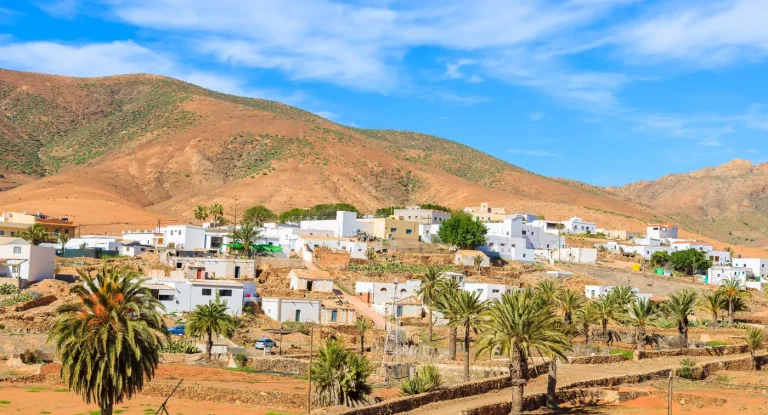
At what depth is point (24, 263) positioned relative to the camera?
4906 centimetres

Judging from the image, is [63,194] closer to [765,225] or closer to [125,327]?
[125,327]

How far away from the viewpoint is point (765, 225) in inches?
7357

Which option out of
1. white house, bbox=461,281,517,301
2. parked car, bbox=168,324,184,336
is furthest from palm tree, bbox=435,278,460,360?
parked car, bbox=168,324,184,336

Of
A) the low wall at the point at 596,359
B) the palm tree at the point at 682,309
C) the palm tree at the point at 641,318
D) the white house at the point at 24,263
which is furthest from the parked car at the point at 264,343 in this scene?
the palm tree at the point at 682,309

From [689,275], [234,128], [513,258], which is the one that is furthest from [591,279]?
[234,128]

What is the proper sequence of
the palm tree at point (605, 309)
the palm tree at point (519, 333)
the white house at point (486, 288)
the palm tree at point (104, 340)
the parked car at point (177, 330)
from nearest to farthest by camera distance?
the palm tree at point (104, 340) < the palm tree at point (519, 333) < the parked car at point (177, 330) < the palm tree at point (605, 309) < the white house at point (486, 288)

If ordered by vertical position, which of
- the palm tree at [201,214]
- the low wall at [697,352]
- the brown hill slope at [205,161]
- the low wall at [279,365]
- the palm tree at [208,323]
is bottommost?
the low wall at [279,365]

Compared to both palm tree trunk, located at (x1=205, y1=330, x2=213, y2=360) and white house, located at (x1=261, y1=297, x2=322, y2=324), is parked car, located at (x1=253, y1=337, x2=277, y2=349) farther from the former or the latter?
white house, located at (x1=261, y1=297, x2=322, y2=324)

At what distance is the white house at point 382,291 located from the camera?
5519cm

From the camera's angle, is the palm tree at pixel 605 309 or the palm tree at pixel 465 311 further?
the palm tree at pixel 605 309

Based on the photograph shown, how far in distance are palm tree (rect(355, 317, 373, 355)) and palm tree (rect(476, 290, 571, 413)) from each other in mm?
15576

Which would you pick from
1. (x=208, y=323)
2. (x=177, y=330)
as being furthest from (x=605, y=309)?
(x=177, y=330)

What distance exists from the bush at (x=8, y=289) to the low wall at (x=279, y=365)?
1769cm

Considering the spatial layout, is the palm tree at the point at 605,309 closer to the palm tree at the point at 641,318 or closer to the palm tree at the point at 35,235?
the palm tree at the point at 641,318
